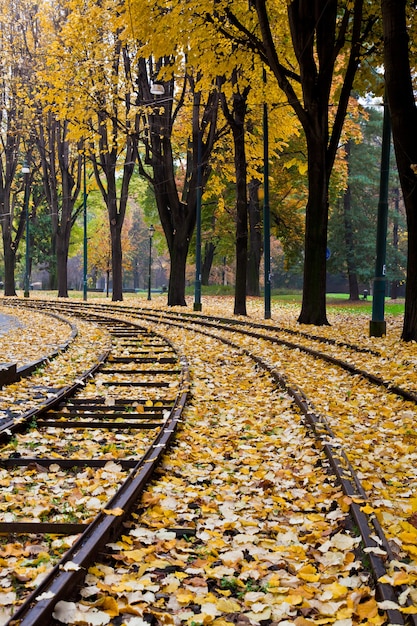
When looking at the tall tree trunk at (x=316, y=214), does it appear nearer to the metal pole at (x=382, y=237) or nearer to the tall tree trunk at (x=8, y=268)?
the metal pole at (x=382, y=237)

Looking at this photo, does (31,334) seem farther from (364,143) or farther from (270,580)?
(364,143)

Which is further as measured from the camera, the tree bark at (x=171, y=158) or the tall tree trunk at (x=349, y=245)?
the tall tree trunk at (x=349, y=245)

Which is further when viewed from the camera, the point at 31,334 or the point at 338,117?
the point at 338,117

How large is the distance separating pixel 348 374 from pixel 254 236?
103 ft

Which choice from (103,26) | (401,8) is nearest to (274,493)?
(401,8)

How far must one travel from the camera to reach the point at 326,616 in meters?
3.54

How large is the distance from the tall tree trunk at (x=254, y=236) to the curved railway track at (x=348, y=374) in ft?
54.8

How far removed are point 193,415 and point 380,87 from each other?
12244 millimetres

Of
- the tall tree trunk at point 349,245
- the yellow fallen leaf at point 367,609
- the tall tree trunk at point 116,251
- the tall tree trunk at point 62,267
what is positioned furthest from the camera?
the tall tree trunk at point 349,245

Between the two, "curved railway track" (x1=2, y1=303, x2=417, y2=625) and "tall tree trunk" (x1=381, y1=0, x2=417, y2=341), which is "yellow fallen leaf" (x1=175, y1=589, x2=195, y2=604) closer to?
"curved railway track" (x1=2, y1=303, x2=417, y2=625)

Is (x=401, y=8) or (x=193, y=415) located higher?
(x=401, y=8)

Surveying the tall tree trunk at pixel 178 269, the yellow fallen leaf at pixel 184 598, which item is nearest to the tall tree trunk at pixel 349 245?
the tall tree trunk at pixel 178 269

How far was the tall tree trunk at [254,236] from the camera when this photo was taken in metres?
40.6

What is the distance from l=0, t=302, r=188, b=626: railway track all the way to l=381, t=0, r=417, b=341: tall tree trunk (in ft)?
19.7
